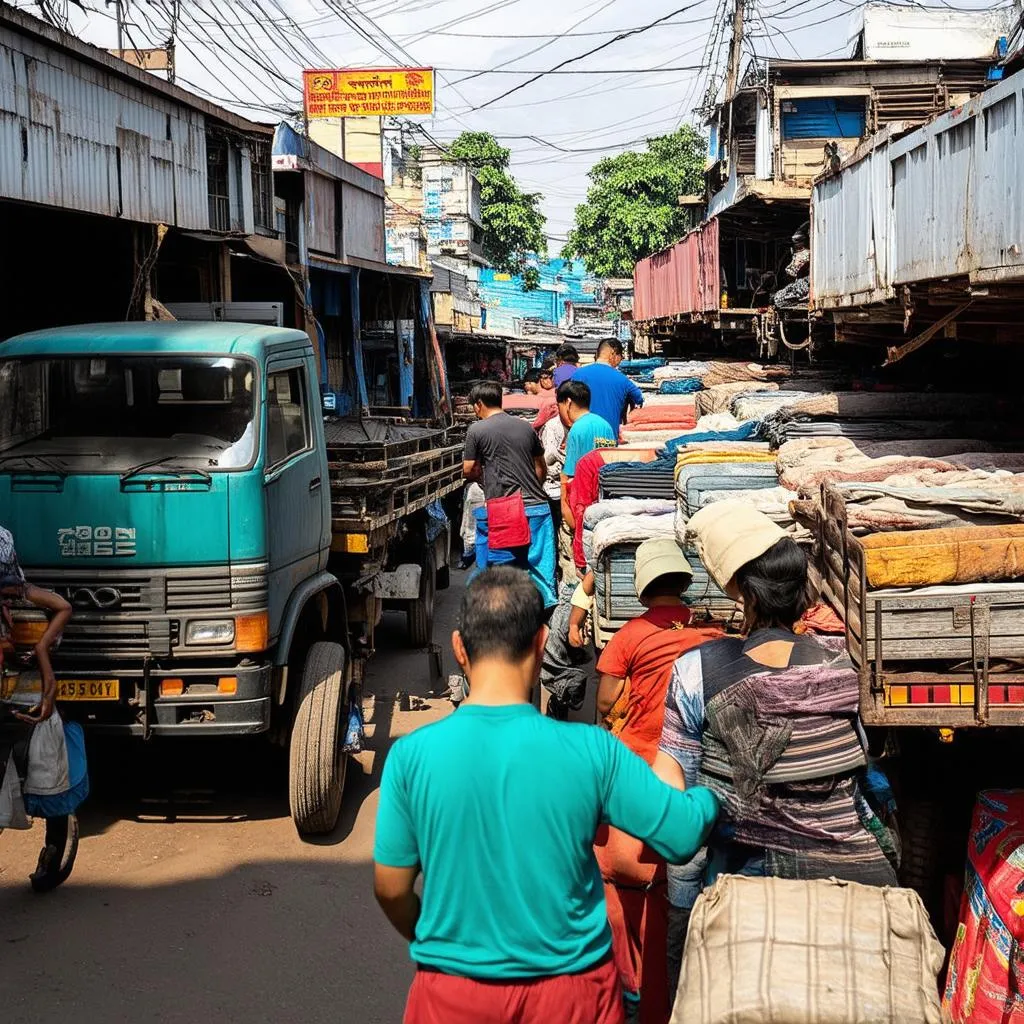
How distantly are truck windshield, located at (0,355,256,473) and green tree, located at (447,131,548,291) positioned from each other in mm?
48994

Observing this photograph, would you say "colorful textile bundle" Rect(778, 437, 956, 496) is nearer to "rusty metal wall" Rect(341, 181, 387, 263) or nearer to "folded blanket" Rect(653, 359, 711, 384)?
"folded blanket" Rect(653, 359, 711, 384)

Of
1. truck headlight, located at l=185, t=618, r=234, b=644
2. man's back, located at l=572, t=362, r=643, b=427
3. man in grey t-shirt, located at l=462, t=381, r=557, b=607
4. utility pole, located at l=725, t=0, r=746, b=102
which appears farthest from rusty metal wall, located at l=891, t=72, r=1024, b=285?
utility pole, located at l=725, t=0, r=746, b=102

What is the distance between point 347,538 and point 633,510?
186cm

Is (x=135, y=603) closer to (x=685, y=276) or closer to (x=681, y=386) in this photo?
(x=681, y=386)

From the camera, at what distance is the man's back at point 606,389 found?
10508mm

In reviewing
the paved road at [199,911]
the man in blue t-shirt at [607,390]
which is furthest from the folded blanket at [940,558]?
the man in blue t-shirt at [607,390]

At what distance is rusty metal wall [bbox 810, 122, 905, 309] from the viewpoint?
8195mm

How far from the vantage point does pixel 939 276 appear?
6484mm

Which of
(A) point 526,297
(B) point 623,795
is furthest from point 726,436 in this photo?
(A) point 526,297

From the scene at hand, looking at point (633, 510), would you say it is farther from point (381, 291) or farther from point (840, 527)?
point (381, 291)

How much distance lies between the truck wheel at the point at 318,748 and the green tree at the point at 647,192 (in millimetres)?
47529

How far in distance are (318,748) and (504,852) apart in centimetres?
392

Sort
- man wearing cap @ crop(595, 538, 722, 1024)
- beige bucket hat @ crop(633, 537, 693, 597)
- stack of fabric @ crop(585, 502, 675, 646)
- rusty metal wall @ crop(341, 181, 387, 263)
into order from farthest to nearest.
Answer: rusty metal wall @ crop(341, 181, 387, 263) < stack of fabric @ crop(585, 502, 675, 646) < beige bucket hat @ crop(633, 537, 693, 597) < man wearing cap @ crop(595, 538, 722, 1024)

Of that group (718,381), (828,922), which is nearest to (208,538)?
(828,922)
